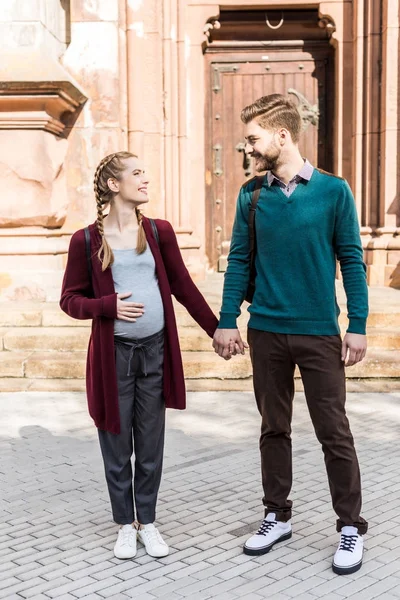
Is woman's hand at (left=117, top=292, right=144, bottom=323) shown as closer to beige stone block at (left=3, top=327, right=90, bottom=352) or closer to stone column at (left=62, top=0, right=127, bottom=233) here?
beige stone block at (left=3, top=327, right=90, bottom=352)

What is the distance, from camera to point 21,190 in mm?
7605

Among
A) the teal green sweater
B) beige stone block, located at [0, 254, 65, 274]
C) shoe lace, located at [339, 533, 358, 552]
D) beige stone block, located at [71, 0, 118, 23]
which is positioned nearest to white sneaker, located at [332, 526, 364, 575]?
shoe lace, located at [339, 533, 358, 552]

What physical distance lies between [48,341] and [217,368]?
1292mm

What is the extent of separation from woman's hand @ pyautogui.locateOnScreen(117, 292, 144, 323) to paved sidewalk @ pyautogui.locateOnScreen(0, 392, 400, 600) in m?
0.90

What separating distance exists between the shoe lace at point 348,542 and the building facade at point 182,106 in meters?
4.72

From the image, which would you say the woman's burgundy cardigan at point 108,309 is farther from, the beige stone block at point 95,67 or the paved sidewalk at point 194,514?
the beige stone block at point 95,67

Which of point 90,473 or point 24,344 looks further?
point 24,344

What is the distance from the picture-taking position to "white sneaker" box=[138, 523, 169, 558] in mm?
3439

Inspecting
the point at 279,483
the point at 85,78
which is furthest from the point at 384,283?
the point at 279,483

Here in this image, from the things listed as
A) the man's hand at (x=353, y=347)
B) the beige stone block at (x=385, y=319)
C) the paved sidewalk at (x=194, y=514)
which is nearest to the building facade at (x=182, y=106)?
the beige stone block at (x=385, y=319)

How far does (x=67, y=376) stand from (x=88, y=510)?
261 centimetres

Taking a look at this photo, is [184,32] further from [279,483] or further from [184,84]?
[279,483]

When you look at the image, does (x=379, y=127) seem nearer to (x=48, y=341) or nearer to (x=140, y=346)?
(x=48, y=341)

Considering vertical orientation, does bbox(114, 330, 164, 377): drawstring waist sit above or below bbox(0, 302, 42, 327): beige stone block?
above
